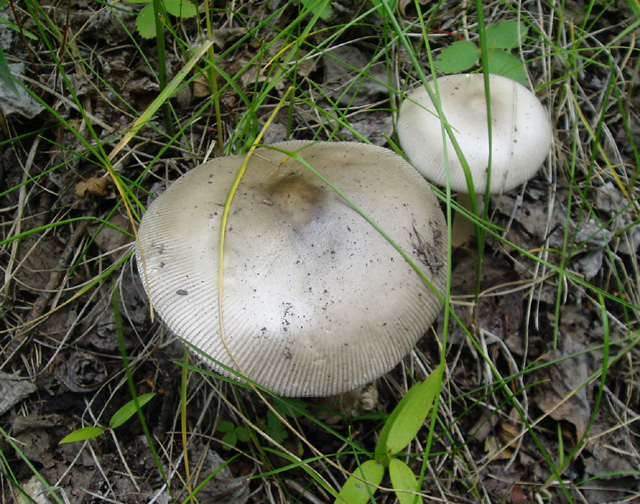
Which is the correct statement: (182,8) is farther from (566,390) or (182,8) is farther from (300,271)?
(566,390)

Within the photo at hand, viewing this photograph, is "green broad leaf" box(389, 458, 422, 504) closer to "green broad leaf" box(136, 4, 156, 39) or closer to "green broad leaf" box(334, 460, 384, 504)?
"green broad leaf" box(334, 460, 384, 504)

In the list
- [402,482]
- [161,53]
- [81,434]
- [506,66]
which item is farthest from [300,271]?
[506,66]

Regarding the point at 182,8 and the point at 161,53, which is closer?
the point at 161,53

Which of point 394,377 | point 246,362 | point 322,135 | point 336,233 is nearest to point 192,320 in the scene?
point 246,362

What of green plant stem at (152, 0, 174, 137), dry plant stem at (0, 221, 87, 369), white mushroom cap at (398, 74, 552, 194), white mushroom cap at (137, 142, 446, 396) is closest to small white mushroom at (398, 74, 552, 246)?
white mushroom cap at (398, 74, 552, 194)

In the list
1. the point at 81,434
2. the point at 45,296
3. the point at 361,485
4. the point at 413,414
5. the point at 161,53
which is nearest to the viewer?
the point at 413,414

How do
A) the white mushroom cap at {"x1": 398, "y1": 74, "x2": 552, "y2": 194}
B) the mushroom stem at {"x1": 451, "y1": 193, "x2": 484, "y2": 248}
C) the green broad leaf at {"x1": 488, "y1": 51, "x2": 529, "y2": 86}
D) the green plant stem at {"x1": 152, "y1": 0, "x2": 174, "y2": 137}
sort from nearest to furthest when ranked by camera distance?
1. the green plant stem at {"x1": 152, "y1": 0, "x2": 174, "y2": 137}
2. the white mushroom cap at {"x1": 398, "y1": 74, "x2": 552, "y2": 194}
3. the green broad leaf at {"x1": 488, "y1": 51, "x2": 529, "y2": 86}
4. the mushroom stem at {"x1": 451, "y1": 193, "x2": 484, "y2": 248}
